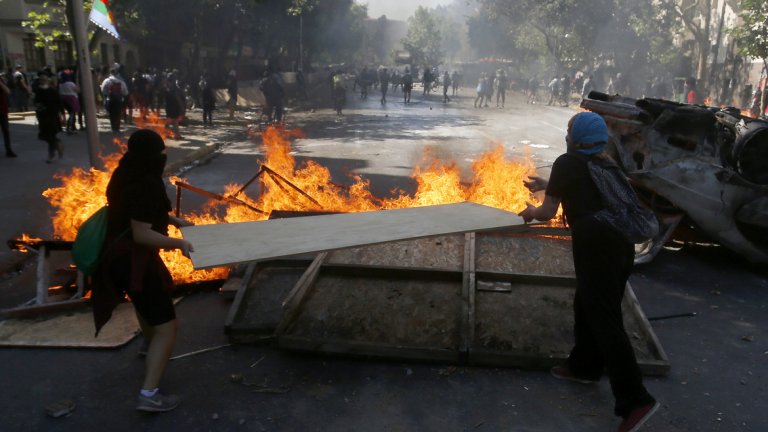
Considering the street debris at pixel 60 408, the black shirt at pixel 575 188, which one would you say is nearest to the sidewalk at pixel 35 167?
the street debris at pixel 60 408

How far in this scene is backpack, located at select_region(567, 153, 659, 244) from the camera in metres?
2.95

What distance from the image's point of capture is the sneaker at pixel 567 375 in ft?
11.7

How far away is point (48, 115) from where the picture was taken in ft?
34.9

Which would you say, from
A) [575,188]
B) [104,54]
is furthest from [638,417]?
[104,54]

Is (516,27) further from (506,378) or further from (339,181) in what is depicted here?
(506,378)

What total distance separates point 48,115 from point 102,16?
2.94 metres

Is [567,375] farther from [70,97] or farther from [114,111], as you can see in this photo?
[70,97]

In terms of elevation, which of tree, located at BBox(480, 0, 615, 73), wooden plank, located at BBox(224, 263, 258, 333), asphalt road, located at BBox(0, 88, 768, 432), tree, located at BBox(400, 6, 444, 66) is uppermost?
tree, located at BBox(400, 6, 444, 66)

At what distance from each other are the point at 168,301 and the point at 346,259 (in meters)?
1.70

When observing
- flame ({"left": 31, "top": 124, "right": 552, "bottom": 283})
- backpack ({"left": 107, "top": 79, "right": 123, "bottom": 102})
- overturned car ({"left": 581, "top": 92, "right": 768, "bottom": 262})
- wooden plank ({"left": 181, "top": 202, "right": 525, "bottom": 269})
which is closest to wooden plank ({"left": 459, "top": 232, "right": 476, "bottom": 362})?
wooden plank ({"left": 181, "top": 202, "right": 525, "bottom": 269})

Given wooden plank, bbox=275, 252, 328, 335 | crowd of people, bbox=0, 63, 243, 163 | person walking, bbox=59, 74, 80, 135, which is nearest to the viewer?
wooden plank, bbox=275, 252, 328, 335

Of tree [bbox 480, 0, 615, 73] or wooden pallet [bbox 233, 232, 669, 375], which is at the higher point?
tree [bbox 480, 0, 615, 73]

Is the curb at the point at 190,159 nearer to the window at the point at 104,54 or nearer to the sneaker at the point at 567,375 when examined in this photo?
the sneaker at the point at 567,375

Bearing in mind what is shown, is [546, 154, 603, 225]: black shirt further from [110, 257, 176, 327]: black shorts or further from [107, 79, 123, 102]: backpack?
[107, 79, 123, 102]: backpack
